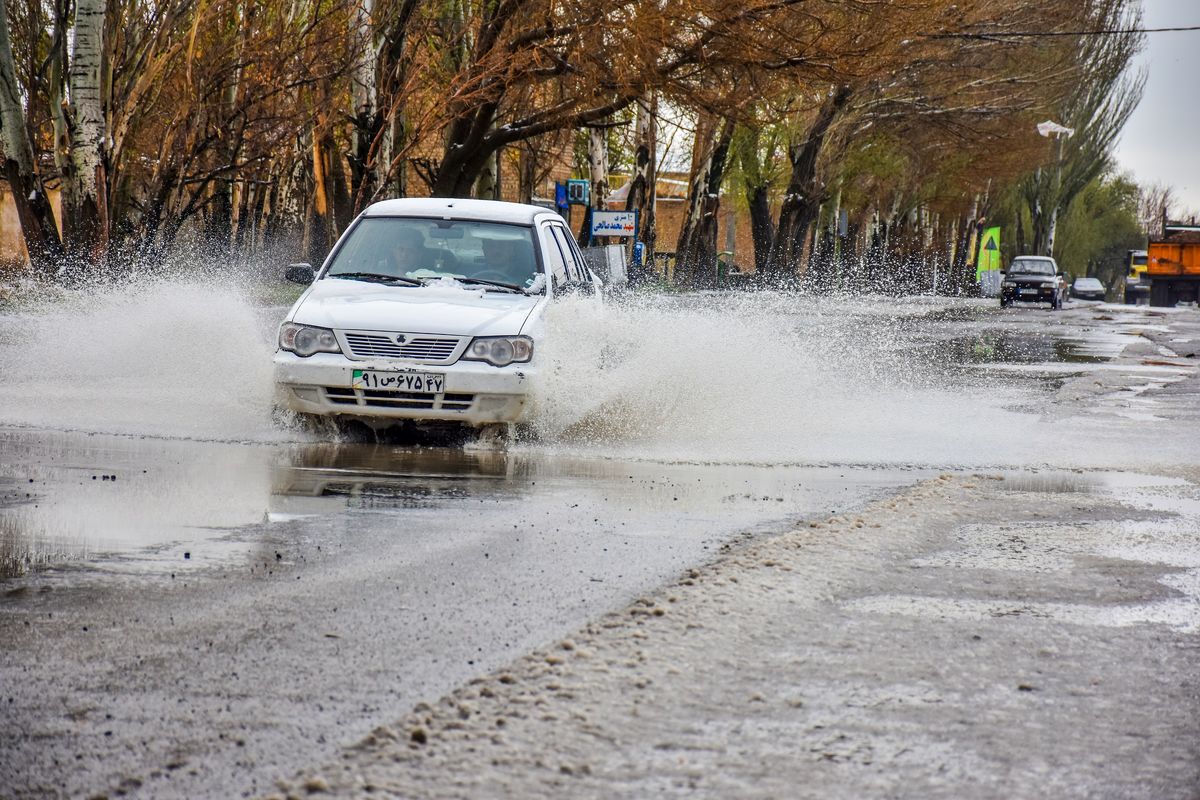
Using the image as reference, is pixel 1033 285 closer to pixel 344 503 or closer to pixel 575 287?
pixel 575 287

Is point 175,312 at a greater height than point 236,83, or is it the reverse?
point 236,83

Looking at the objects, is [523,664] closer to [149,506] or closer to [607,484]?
[149,506]

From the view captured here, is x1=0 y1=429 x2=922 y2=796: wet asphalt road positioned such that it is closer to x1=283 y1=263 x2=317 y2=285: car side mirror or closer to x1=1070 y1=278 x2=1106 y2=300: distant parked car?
x1=283 y1=263 x2=317 y2=285: car side mirror

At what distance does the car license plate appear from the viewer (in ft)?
33.2

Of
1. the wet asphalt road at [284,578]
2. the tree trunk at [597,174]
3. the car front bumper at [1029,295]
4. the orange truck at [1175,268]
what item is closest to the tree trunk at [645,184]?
the tree trunk at [597,174]

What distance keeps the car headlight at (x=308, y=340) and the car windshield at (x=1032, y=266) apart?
46.2m

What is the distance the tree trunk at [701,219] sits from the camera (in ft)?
137

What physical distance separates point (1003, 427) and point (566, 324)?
3.91m

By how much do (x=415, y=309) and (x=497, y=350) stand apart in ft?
2.07

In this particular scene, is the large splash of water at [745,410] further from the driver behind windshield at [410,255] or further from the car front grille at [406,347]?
→ the driver behind windshield at [410,255]

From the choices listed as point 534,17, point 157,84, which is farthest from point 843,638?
point 157,84

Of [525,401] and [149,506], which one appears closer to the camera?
[149,506]

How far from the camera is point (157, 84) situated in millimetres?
28234

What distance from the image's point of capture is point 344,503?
7.75m
